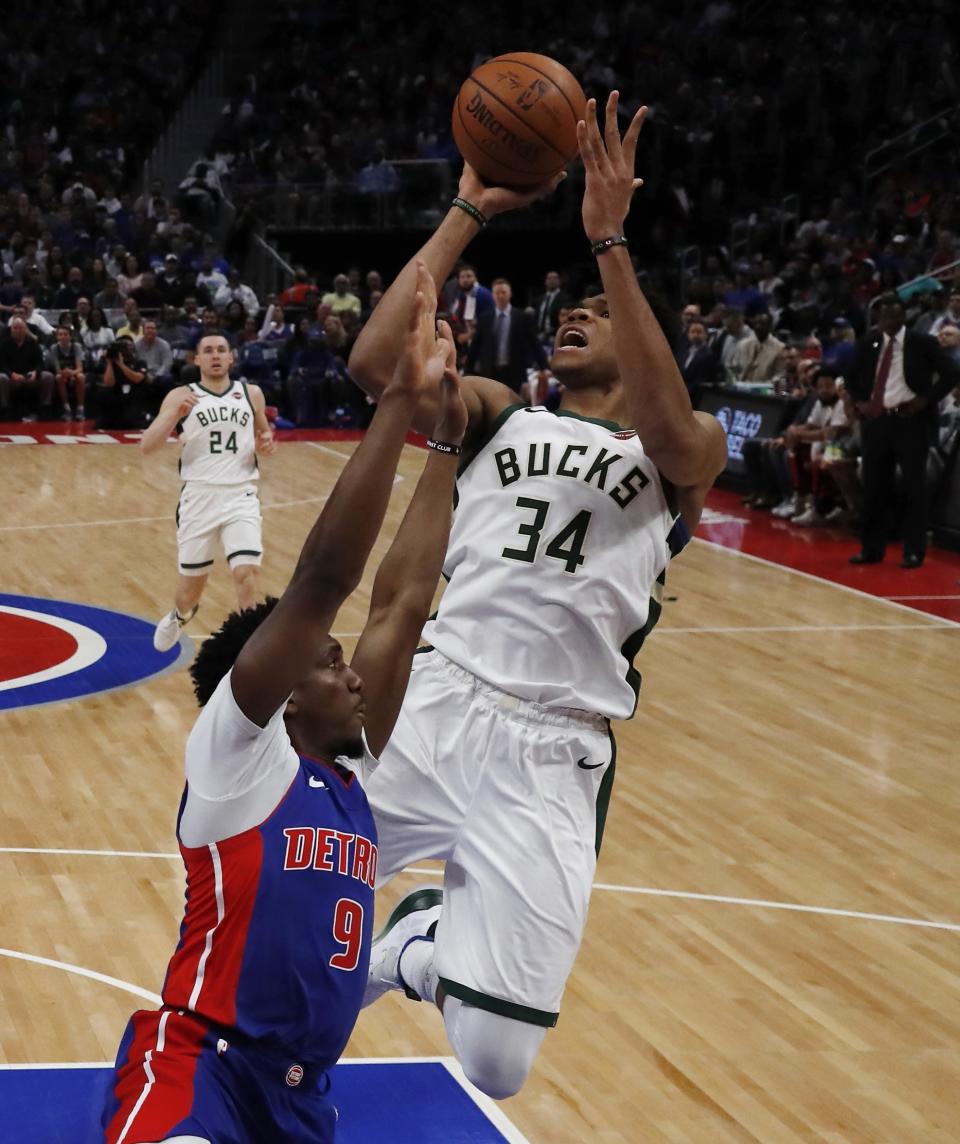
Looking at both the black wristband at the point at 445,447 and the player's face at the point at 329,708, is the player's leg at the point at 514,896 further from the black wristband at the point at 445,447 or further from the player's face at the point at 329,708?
the player's face at the point at 329,708

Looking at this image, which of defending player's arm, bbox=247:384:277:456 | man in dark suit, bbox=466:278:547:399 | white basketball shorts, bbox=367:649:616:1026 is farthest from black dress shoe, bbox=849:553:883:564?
white basketball shorts, bbox=367:649:616:1026

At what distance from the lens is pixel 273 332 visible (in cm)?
2222

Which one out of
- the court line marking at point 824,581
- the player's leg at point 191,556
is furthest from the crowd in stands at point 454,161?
the player's leg at point 191,556

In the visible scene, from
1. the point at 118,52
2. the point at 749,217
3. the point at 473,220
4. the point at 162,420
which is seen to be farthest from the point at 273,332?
the point at 473,220

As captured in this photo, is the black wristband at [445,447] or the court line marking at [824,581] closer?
the black wristband at [445,447]

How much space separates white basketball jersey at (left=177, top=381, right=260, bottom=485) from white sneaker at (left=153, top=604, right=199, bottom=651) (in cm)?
79

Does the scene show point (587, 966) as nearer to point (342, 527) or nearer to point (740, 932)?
point (740, 932)

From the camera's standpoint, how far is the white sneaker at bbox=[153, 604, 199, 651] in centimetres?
966

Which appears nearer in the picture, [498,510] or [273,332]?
[498,510]

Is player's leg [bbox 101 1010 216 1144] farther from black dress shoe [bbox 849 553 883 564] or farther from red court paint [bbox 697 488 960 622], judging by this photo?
black dress shoe [bbox 849 553 883 564]

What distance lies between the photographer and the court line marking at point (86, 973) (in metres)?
5.40

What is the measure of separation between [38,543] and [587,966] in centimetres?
864

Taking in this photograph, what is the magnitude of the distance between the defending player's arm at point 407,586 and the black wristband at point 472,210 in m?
0.44

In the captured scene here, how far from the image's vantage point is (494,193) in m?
4.22
